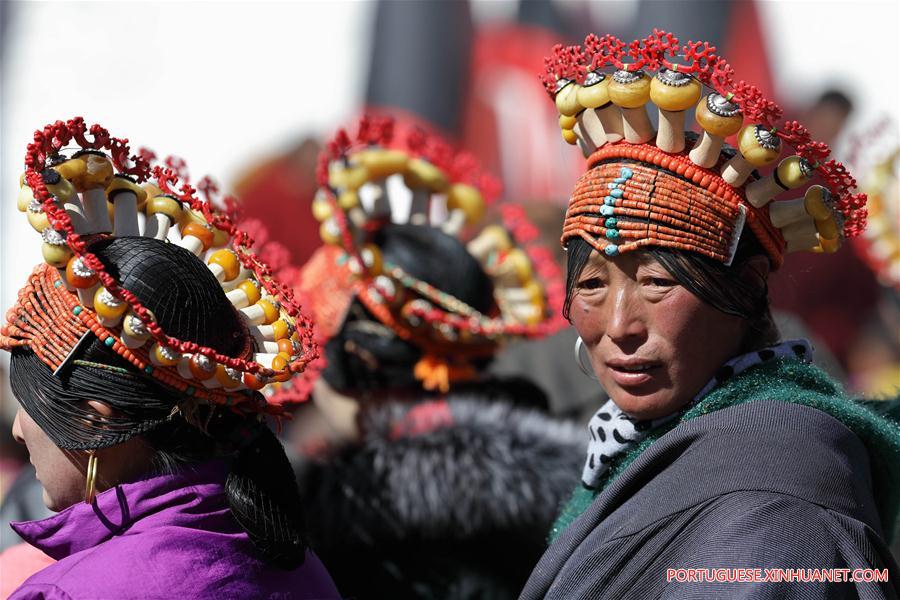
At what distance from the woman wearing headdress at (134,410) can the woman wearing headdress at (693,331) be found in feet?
1.88

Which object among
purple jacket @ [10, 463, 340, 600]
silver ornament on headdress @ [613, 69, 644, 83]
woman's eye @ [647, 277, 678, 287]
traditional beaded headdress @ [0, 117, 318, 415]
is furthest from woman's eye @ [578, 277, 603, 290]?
purple jacket @ [10, 463, 340, 600]

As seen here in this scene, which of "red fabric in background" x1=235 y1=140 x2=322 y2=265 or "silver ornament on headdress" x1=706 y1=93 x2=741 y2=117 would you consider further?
"red fabric in background" x1=235 y1=140 x2=322 y2=265

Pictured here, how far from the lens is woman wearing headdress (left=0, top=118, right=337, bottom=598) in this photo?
1981 mm

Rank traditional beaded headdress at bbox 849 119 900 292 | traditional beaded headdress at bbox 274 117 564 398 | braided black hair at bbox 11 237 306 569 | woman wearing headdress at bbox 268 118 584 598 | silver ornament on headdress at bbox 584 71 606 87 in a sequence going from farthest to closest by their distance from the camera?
traditional beaded headdress at bbox 849 119 900 292 → traditional beaded headdress at bbox 274 117 564 398 → woman wearing headdress at bbox 268 118 584 598 → silver ornament on headdress at bbox 584 71 606 87 → braided black hair at bbox 11 237 306 569

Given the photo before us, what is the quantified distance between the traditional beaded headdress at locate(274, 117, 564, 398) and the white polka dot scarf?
1.22m

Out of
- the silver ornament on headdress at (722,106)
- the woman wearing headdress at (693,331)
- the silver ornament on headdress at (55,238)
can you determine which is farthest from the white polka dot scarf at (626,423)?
the silver ornament on headdress at (55,238)

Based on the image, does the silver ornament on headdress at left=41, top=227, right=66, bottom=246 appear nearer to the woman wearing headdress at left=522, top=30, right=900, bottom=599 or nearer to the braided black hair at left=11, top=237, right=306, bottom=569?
the braided black hair at left=11, top=237, right=306, bottom=569

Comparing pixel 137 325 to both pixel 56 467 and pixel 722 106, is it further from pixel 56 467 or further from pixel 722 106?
pixel 722 106

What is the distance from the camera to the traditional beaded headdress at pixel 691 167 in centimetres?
213

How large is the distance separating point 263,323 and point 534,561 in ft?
4.05

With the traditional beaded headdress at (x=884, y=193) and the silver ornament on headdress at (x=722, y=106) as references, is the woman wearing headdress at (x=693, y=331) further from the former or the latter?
the traditional beaded headdress at (x=884, y=193)

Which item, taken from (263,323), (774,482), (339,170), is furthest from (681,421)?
(339,170)

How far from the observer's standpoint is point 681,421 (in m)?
2.18

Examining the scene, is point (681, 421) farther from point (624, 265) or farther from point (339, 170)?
point (339, 170)
